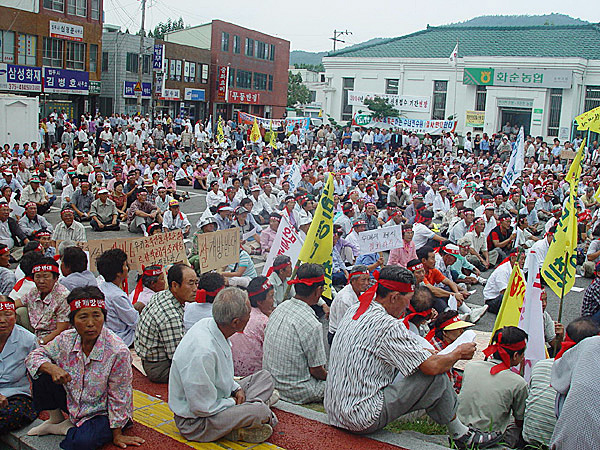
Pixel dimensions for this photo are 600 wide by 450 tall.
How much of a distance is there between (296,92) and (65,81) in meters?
42.5

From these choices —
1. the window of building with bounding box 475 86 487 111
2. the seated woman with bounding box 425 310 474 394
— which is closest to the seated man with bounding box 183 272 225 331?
the seated woman with bounding box 425 310 474 394

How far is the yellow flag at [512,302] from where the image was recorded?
19.8ft

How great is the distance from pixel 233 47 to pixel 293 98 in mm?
22605

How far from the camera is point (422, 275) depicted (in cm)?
847

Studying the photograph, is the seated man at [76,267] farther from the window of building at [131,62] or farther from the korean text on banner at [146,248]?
the window of building at [131,62]

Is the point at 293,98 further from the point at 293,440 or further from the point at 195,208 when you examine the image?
→ the point at 293,440

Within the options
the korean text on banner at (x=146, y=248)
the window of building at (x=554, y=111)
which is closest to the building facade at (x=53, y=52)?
the window of building at (x=554, y=111)

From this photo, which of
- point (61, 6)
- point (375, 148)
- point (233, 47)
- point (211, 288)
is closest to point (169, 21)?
point (233, 47)

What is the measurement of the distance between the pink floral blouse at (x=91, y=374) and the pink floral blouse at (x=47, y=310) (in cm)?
138

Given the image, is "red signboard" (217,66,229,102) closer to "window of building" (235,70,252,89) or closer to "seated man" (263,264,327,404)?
"window of building" (235,70,252,89)

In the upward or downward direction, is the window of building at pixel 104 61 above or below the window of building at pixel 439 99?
above

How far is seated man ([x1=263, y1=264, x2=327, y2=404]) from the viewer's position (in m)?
5.18

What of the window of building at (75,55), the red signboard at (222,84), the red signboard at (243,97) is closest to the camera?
the window of building at (75,55)

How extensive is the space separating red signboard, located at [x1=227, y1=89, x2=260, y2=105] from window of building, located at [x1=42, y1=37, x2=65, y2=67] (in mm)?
16937
